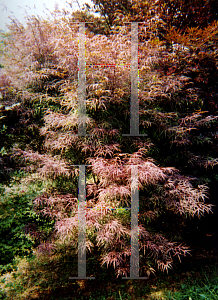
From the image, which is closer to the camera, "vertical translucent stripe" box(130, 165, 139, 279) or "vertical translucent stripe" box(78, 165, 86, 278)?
"vertical translucent stripe" box(78, 165, 86, 278)

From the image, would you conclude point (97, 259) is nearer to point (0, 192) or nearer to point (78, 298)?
point (78, 298)

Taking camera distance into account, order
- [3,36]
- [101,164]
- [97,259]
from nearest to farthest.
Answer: [101,164], [3,36], [97,259]

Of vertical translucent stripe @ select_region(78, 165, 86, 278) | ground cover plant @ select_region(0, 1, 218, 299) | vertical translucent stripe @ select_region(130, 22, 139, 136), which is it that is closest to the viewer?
vertical translucent stripe @ select_region(78, 165, 86, 278)

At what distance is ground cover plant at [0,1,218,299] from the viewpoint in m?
2.35

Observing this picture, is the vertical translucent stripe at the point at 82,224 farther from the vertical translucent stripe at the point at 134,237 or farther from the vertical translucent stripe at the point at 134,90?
the vertical translucent stripe at the point at 134,90

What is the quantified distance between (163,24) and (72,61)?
6.28 ft

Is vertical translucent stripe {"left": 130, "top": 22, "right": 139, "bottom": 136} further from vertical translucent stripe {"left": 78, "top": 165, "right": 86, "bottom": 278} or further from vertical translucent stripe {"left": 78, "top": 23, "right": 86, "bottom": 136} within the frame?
vertical translucent stripe {"left": 78, "top": 165, "right": 86, "bottom": 278}

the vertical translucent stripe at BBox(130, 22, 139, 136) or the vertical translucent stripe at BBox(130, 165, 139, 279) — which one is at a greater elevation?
the vertical translucent stripe at BBox(130, 22, 139, 136)

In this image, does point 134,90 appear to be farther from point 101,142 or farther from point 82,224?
point 82,224

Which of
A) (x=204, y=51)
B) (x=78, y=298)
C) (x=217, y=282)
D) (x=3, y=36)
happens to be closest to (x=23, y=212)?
(x=78, y=298)

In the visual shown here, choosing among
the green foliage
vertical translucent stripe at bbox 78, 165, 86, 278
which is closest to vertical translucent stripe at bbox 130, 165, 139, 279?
vertical translucent stripe at bbox 78, 165, 86, 278

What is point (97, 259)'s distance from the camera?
3082 mm

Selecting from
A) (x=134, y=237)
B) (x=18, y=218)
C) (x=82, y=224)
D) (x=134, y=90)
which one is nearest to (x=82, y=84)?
(x=134, y=90)

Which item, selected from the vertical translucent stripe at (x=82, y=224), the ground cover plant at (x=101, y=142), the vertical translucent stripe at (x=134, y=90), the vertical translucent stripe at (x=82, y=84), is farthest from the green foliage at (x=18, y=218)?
the vertical translucent stripe at (x=134, y=90)
